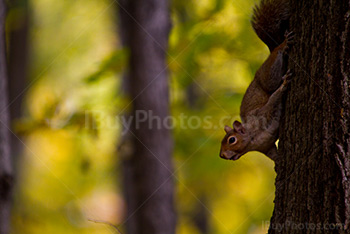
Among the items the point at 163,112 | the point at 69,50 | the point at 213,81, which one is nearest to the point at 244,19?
the point at 163,112

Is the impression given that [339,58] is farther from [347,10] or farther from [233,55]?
[233,55]

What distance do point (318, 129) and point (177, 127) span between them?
3.51m

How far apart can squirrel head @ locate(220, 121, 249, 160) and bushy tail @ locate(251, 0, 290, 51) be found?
59 cm

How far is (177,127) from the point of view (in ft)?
17.8

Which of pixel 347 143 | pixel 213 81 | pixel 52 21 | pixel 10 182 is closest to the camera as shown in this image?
pixel 347 143

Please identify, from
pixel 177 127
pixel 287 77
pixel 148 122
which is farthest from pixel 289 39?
pixel 177 127

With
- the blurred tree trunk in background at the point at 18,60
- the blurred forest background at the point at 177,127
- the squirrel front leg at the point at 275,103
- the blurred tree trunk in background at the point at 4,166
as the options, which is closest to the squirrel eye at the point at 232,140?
the squirrel front leg at the point at 275,103

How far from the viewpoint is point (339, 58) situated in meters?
1.94

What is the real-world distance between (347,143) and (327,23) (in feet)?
1.74

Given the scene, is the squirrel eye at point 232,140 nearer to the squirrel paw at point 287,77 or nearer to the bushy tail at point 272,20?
the bushy tail at point 272,20

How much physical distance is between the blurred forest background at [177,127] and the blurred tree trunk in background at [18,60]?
21 mm

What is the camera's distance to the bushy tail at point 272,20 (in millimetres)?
2506

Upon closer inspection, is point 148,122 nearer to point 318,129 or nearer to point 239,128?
point 239,128

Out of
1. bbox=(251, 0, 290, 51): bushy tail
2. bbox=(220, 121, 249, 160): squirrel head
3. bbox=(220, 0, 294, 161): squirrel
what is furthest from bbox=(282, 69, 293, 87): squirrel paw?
bbox=(220, 121, 249, 160): squirrel head
